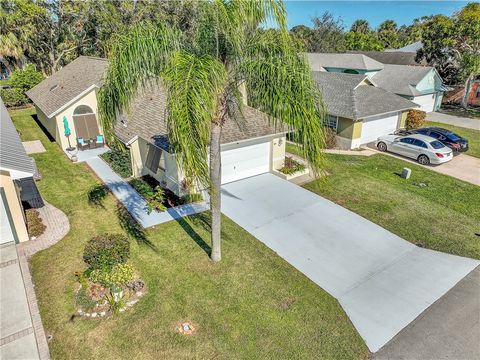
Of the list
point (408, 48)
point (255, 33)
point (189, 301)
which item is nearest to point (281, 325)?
point (189, 301)

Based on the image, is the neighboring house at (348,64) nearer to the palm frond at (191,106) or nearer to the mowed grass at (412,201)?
the mowed grass at (412,201)

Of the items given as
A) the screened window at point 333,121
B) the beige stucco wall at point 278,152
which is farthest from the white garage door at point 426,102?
the beige stucco wall at point 278,152

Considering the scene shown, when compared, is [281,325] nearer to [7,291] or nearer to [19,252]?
[7,291]

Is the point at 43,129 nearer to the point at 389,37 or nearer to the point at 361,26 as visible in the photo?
the point at 389,37

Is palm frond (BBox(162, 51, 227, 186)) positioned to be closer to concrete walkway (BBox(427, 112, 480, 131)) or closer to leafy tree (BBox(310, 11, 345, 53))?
concrete walkway (BBox(427, 112, 480, 131))

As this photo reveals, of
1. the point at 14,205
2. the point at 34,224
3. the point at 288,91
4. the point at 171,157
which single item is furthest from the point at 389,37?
the point at 14,205
